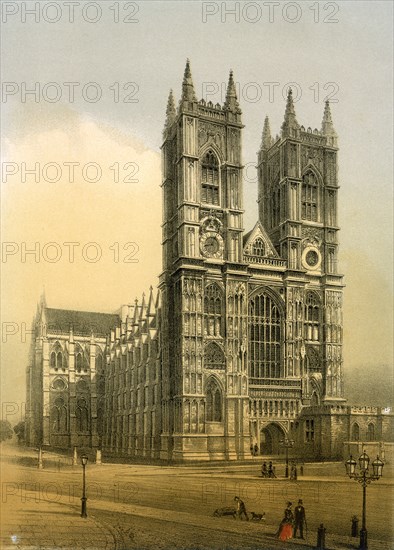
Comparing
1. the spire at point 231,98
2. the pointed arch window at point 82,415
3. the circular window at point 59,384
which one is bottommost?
the pointed arch window at point 82,415

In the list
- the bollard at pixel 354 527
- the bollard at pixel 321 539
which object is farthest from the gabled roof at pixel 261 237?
the bollard at pixel 321 539

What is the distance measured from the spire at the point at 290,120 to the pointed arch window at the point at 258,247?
370 cm

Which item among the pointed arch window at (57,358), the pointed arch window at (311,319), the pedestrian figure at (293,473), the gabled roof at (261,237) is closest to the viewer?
the pedestrian figure at (293,473)

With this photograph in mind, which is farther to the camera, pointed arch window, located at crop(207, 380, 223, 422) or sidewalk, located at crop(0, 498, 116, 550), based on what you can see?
pointed arch window, located at crop(207, 380, 223, 422)

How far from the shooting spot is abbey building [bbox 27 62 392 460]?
17875 mm

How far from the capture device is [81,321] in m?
16.8

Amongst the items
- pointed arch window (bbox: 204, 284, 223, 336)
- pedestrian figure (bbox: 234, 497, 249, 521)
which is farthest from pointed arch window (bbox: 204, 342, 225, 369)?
pedestrian figure (bbox: 234, 497, 249, 521)

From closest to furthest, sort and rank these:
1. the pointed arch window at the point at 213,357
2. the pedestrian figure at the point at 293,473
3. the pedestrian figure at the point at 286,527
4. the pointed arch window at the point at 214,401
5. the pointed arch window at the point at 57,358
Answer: the pedestrian figure at the point at 286,527, the pedestrian figure at the point at 293,473, the pointed arch window at the point at 57,358, the pointed arch window at the point at 214,401, the pointed arch window at the point at 213,357

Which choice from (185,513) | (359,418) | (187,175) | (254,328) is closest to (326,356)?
(254,328)

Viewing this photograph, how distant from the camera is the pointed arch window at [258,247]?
952 inches

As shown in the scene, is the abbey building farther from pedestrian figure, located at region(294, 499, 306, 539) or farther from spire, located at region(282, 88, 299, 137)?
pedestrian figure, located at region(294, 499, 306, 539)

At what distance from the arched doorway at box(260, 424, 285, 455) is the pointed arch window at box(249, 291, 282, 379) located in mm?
1658

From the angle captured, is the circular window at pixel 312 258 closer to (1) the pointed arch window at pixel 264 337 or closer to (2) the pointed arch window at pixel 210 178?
(1) the pointed arch window at pixel 264 337

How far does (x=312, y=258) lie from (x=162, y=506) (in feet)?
37.3
